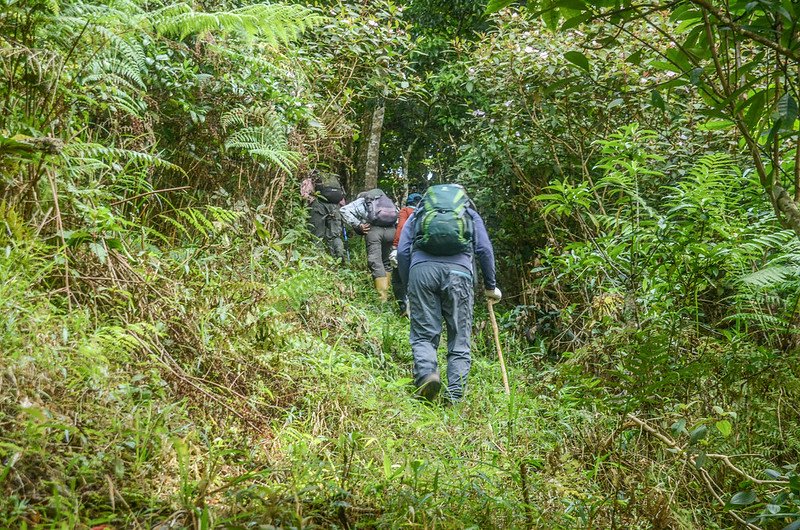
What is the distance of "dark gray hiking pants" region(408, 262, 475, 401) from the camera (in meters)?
5.41

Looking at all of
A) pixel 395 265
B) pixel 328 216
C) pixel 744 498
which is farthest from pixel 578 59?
pixel 328 216

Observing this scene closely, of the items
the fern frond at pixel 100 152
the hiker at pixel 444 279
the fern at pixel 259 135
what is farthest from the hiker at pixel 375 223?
the fern frond at pixel 100 152

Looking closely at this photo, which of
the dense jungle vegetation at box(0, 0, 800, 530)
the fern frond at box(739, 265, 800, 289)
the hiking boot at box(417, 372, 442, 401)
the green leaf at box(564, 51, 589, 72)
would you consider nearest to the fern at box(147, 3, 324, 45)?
the dense jungle vegetation at box(0, 0, 800, 530)

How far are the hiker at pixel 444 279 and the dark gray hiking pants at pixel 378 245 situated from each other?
11.5 ft

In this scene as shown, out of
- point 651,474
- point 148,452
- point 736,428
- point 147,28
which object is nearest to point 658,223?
point 736,428

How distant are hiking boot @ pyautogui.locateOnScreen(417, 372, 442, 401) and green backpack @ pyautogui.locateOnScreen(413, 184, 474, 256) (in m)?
1.17

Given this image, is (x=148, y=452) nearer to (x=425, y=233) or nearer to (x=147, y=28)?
(x=425, y=233)

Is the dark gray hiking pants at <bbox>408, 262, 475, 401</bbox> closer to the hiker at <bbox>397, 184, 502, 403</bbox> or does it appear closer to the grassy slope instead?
the hiker at <bbox>397, 184, 502, 403</bbox>

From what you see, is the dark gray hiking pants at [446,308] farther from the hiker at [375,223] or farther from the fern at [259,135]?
the hiker at [375,223]

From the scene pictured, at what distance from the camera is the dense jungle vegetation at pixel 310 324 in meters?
2.27

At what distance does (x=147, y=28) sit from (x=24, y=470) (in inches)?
155

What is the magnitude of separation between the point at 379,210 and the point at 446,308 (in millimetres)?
3868

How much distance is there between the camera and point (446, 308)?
18.3 ft

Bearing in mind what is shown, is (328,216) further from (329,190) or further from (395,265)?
(395,265)
